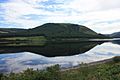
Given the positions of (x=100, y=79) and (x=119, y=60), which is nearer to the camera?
(x=100, y=79)

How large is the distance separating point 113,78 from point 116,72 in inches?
188

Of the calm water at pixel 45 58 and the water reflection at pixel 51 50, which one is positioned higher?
the water reflection at pixel 51 50

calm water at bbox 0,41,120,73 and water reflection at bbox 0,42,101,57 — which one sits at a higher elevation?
water reflection at bbox 0,42,101,57

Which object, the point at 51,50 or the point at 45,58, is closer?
the point at 45,58

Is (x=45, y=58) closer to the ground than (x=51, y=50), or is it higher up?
closer to the ground

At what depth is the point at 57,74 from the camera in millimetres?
23219

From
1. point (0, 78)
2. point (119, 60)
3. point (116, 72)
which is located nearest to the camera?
point (0, 78)

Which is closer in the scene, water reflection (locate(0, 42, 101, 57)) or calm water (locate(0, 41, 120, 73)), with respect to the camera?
calm water (locate(0, 41, 120, 73))

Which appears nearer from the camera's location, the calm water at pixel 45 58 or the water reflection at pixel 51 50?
the calm water at pixel 45 58

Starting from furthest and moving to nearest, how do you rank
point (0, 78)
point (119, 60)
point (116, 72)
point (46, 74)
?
1. point (119, 60)
2. point (116, 72)
3. point (0, 78)
4. point (46, 74)

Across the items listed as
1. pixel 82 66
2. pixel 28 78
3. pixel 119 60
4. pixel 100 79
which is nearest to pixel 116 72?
pixel 82 66

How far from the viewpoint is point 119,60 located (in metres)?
51.6

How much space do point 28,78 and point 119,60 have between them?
31.4 metres

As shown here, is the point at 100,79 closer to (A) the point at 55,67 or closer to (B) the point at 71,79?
(B) the point at 71,79
